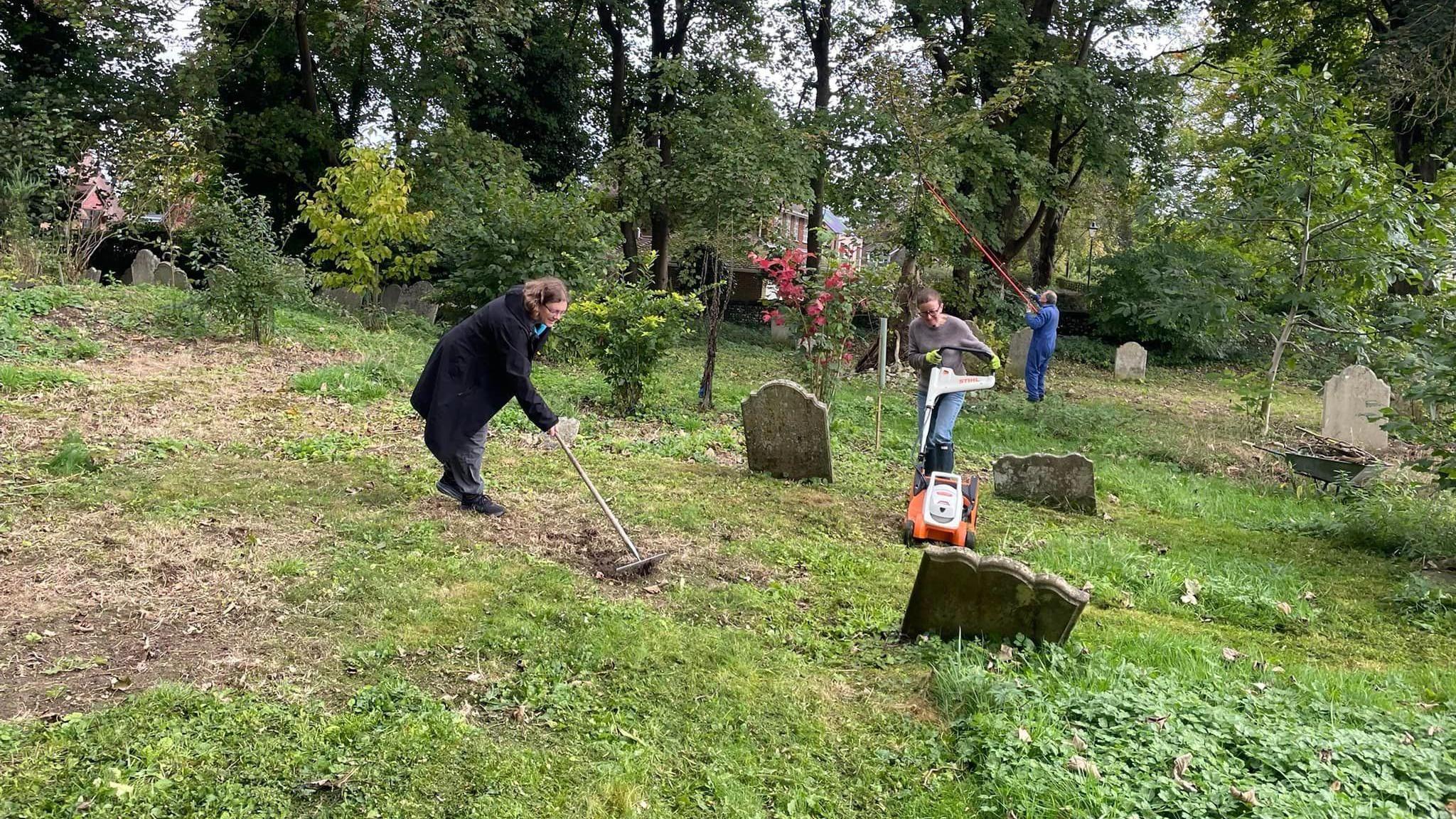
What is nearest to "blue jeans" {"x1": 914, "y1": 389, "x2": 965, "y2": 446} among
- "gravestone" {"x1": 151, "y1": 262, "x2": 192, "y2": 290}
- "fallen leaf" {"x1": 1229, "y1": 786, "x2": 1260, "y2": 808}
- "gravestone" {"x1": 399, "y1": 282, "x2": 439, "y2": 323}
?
"fallen leaf" {"x1": 1229, "y1": 786, "x2": 1260, "y2": 808}

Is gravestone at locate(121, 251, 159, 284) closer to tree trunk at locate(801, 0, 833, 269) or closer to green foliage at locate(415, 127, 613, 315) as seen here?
green foliage at locate(415, 127, 613, 315)

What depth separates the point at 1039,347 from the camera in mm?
14078

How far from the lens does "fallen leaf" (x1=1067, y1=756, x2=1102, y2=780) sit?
10.3 feet

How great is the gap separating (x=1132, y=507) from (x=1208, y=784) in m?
5.45

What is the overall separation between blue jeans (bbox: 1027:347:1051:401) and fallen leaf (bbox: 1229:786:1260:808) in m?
11.6

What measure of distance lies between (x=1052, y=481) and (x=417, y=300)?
13.3 metres

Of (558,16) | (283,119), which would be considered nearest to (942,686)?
(283,119)

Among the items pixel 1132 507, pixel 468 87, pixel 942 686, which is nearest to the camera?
pixel 942 686

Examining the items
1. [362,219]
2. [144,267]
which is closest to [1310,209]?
[362,219]

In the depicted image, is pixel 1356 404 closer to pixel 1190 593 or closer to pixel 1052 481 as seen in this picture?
pixel 1052 481

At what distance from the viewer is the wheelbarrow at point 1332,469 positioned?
320 inches

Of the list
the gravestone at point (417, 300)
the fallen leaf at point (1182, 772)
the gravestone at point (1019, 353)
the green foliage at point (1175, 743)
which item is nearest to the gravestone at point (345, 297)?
the gravestone at point (417, 300)

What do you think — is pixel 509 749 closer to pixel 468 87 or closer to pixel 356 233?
pixel 356 233

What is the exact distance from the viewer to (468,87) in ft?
68.9
